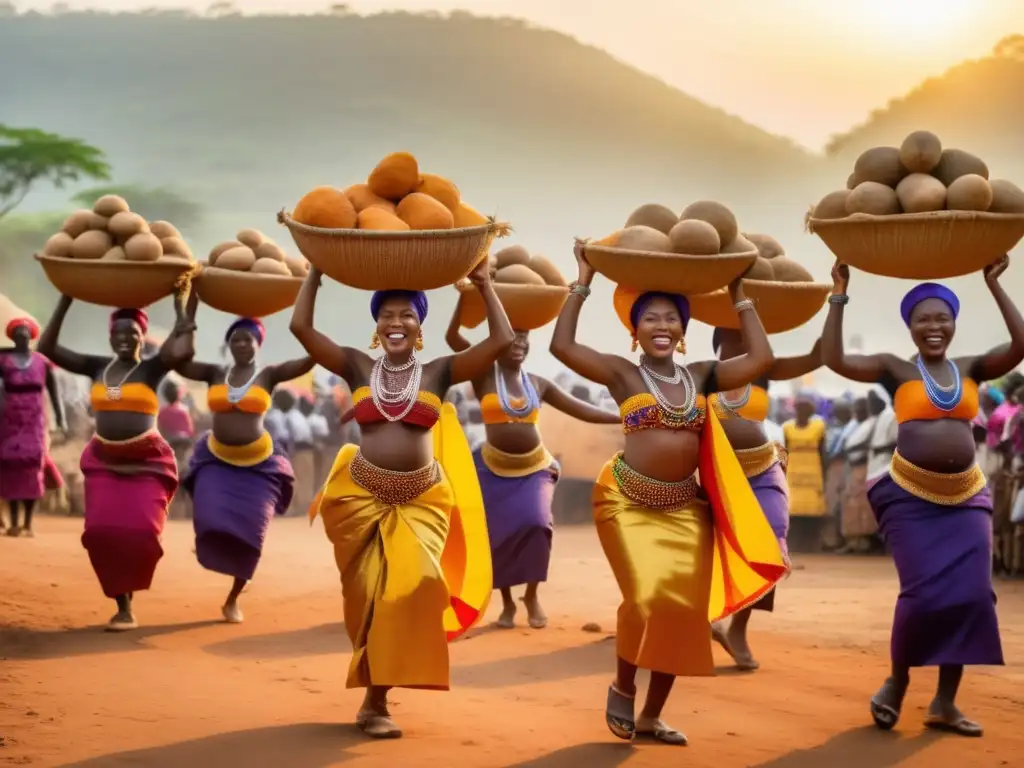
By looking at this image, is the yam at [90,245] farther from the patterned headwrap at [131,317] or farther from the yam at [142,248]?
the patterned headwrap at [131,317]

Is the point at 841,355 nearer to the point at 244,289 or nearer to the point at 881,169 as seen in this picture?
the point at 881,169

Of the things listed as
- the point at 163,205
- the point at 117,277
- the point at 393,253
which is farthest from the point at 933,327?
the point at 163,205

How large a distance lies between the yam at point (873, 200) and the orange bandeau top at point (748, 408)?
8.04 feet

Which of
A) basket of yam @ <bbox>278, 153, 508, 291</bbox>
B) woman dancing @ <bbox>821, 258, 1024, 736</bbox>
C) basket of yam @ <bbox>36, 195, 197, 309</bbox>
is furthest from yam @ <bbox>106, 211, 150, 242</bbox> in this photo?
woman dancing @ <bbox>821, 258, 1024, 736</bbox>

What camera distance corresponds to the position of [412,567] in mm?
7125

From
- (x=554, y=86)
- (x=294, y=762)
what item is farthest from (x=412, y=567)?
(x=554, y=86)

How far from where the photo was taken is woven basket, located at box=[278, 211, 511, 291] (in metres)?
7.05

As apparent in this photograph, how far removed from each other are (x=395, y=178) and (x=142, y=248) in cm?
325

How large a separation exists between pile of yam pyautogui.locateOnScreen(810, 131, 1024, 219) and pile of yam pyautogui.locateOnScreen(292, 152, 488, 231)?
2.04 m

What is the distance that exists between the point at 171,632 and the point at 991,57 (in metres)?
63.9

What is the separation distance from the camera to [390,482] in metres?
7.32

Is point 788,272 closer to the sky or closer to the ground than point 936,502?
closer to the sky

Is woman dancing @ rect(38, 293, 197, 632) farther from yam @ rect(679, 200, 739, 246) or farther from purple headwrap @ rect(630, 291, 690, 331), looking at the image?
yam @ rect(679, 200, 739, 246)

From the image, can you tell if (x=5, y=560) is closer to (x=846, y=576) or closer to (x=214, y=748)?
(x=214, y=748)
